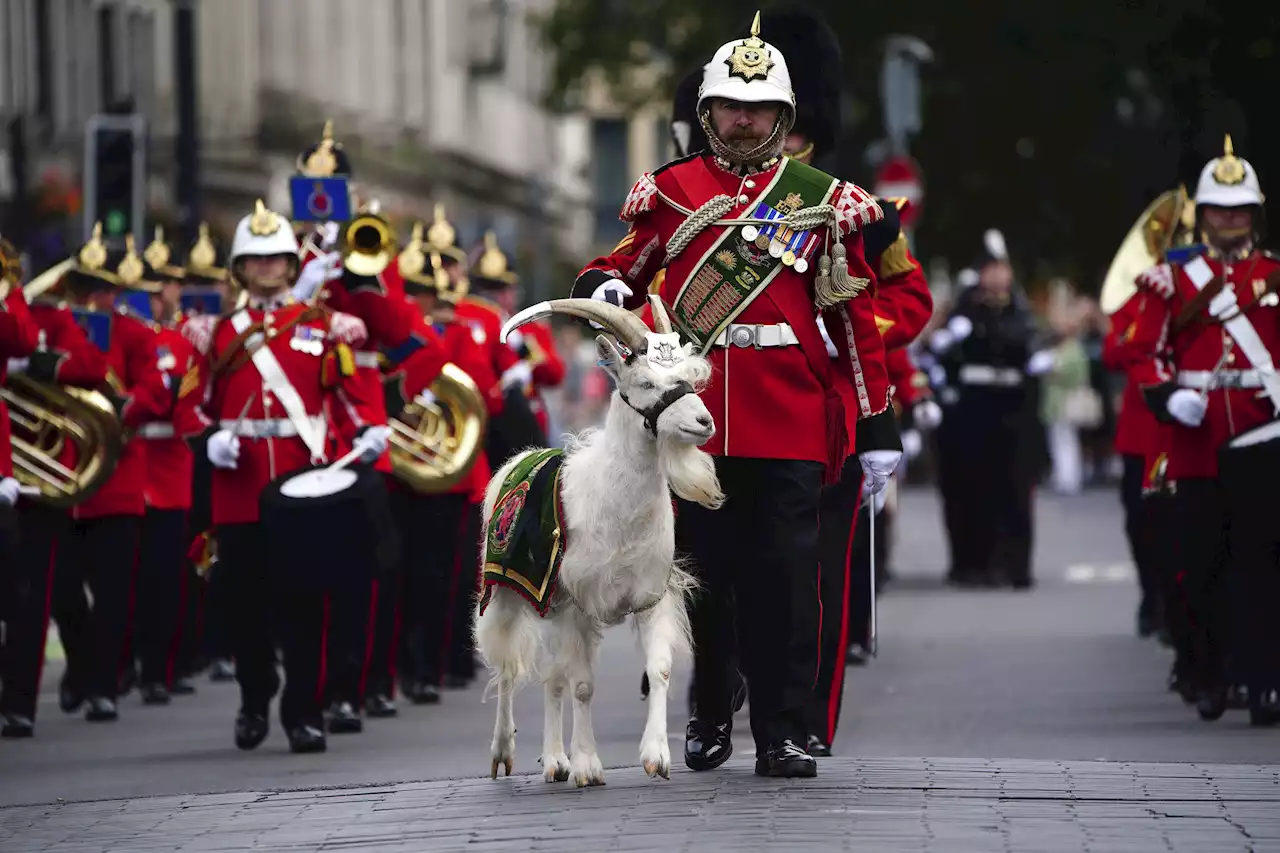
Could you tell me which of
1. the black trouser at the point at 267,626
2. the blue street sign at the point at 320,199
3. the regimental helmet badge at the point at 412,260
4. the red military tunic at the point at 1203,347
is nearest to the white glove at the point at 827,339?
the red military tunic at the point at 1203,347

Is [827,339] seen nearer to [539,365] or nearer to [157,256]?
[539,365]

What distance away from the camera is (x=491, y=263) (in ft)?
61.9

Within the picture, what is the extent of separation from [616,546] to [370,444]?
337 cm

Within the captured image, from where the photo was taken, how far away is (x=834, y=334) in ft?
37.4

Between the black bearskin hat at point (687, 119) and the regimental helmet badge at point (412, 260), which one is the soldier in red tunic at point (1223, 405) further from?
the regimental helmet badge at point (412, 260)

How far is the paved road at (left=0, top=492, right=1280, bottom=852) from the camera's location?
33.0ft

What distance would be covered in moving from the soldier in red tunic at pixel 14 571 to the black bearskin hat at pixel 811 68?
3.37 m

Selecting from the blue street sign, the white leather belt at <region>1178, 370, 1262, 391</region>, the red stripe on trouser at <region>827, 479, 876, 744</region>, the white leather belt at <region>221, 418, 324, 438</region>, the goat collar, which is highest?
the blue street sign

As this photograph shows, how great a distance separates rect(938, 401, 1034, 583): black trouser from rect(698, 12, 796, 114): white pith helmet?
1340cm

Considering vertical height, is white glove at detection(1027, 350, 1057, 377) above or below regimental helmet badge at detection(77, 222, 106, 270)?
below

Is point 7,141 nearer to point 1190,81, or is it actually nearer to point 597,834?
point 1190,81

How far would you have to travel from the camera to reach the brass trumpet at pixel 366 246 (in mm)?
14797

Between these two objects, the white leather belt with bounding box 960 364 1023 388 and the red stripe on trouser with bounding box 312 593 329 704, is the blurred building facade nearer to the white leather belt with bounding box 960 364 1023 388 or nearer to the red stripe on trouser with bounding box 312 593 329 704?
the white leather belt with bounding box 960 364 1023 388

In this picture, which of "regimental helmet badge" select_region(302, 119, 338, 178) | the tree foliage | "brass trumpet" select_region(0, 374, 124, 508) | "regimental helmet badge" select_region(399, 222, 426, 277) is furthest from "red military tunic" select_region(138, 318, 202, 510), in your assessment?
the tree foliage
